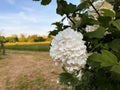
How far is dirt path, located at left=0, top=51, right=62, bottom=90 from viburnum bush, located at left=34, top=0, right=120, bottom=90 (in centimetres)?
600

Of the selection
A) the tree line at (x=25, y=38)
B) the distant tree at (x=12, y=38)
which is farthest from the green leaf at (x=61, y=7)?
the distant tree at (x=12, y=38)

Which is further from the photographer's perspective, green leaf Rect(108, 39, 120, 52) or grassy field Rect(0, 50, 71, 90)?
grassy field Rect(0, 50, 71, 90)

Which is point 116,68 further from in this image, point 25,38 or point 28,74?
point 25,38

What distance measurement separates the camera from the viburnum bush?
1.25m

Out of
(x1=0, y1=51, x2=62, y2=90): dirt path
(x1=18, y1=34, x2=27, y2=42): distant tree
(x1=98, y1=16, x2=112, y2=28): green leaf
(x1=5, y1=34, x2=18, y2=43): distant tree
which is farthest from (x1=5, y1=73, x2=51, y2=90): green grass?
(x1=5, y1=34, x2=18, y2=43): distant tree

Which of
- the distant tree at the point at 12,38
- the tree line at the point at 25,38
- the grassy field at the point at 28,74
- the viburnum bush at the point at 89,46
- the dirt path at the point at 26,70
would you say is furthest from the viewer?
the distant tree at the point at 12,38

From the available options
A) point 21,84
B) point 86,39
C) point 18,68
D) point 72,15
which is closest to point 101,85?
point 86,39

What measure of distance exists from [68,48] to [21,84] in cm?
696

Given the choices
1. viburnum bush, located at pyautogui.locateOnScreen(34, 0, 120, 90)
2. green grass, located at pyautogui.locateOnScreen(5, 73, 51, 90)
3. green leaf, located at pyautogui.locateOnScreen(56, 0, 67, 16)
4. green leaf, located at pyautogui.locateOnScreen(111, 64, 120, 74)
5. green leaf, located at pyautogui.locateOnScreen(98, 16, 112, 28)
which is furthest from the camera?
green grass, located at pyautogui.locateOnScreen(5, 73, 51, 90)

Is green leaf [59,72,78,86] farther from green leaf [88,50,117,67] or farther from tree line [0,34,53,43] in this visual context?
tree line [0,34,53,43]

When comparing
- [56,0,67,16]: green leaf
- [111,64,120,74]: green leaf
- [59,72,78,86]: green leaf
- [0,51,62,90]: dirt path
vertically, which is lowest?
[0,51,62,90]: dirt path

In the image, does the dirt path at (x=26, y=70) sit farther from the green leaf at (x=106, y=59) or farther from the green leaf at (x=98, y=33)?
the green leaf at (x=106, y=59)

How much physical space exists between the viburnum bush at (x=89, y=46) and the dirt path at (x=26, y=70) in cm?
600

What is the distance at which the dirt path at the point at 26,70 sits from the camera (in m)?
8.36
